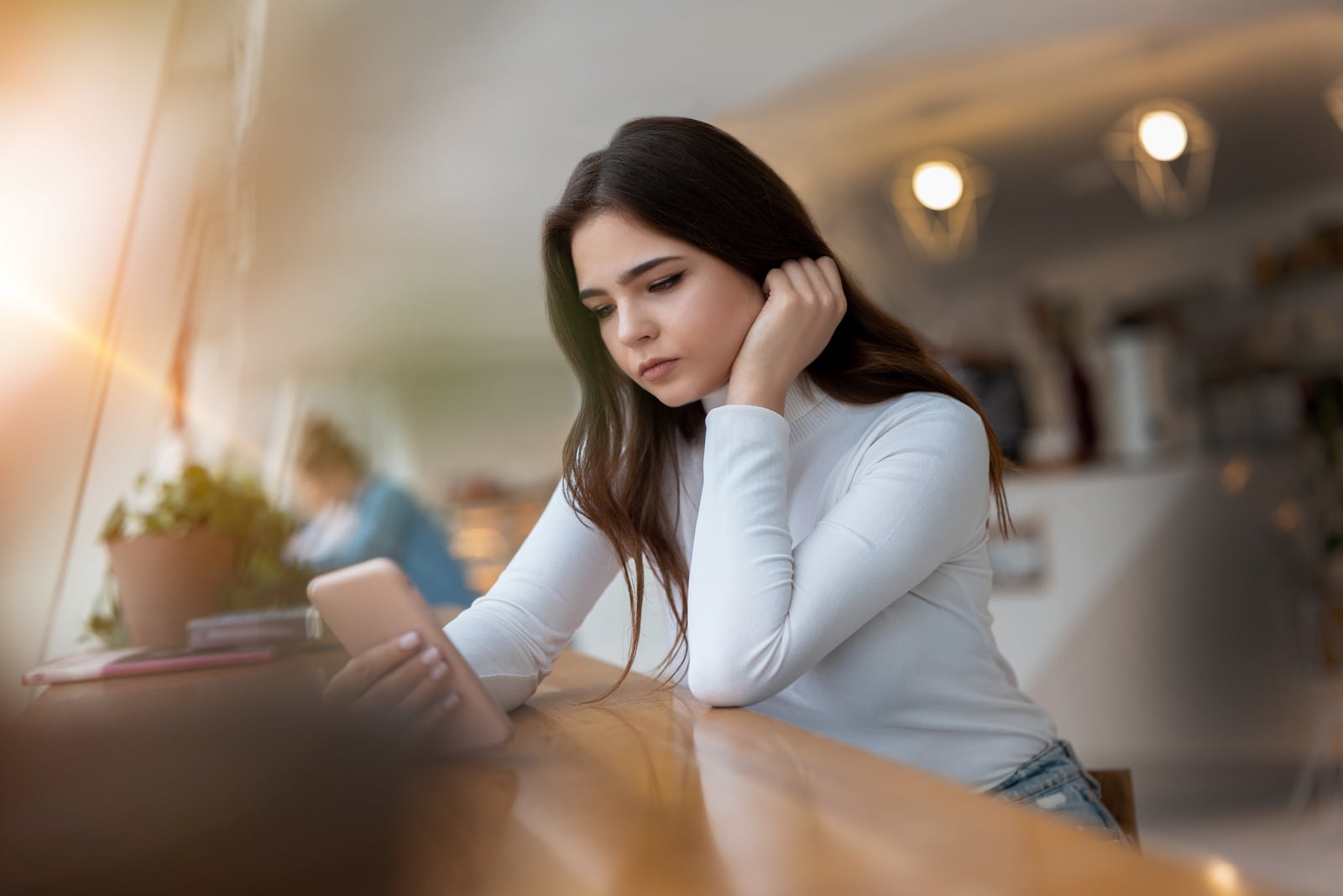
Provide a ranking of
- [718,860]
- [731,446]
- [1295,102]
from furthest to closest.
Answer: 1. [1295,102]
2. [731,446]
3. [718,860]

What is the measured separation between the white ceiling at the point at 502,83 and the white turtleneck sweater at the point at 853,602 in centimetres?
251

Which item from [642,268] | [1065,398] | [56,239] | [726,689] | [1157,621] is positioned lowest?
[1157,621]

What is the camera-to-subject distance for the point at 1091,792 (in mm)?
1012

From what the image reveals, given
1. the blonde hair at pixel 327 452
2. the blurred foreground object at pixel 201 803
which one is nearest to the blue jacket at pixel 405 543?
the blonde hair at pixel 327 452

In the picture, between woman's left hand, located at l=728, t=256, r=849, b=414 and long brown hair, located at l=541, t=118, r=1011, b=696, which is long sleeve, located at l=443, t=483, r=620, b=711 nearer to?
long brown hair, located at l=541, t=118, r=1011, b=696

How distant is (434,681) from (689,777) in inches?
9.2

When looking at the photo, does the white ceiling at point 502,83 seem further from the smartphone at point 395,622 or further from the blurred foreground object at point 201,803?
the blurred foreground object at point 201,803

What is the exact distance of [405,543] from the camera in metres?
3.61

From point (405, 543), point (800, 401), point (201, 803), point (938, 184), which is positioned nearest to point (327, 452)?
point (405, 543)

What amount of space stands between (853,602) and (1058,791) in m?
0.26

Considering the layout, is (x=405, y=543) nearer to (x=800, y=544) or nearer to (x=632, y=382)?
(x=632, y=382)

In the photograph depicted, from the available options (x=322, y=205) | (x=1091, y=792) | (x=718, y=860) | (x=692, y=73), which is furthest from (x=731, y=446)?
(x=322, y=205)

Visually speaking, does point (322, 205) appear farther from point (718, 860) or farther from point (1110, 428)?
point (718, 860)

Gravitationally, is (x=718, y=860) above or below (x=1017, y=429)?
above
